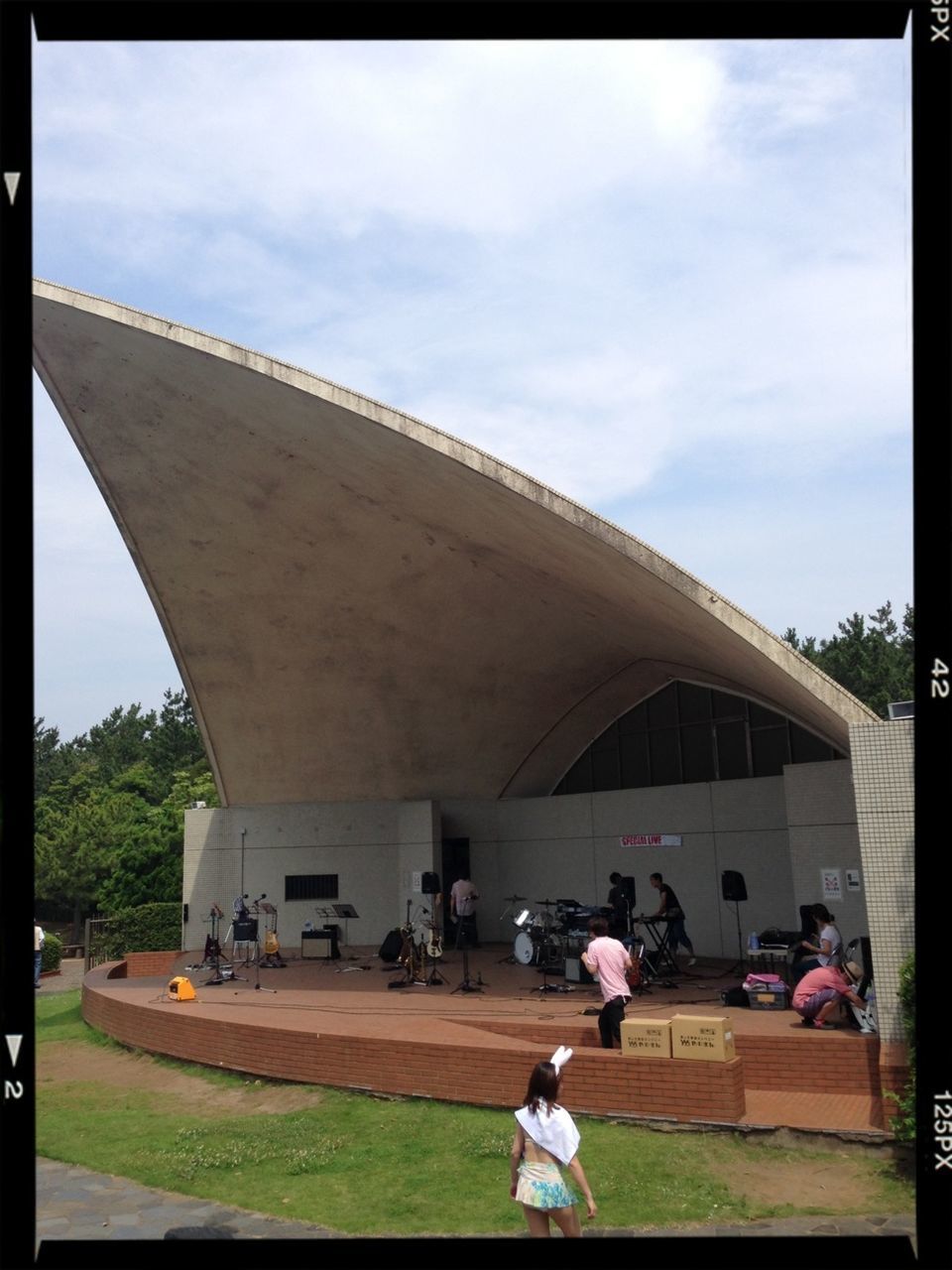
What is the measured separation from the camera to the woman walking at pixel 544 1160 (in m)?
5.69

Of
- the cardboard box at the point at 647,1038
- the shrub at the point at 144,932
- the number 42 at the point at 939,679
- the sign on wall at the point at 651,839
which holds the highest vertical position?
the number 42 at the point at 939,679

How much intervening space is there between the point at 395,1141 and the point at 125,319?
9.94 m

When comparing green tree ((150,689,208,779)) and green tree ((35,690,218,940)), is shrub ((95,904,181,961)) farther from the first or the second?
green tree ((150,689,208,779))

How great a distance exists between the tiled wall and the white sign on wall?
4.63 meters

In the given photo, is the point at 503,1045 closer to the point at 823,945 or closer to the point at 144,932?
the point at 823,945

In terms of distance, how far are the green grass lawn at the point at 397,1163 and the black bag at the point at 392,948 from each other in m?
5.88

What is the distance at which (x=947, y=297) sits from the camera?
454 centimetres

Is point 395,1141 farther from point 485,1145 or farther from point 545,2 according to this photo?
point 545,2

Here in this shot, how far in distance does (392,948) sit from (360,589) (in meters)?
6.12

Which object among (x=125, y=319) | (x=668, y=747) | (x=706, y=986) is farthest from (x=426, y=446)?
(x=668, y=747)

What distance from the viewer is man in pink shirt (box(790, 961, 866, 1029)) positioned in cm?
1016

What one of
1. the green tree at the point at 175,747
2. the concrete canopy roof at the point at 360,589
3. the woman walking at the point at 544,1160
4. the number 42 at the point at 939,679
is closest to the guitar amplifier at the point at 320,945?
the concrete canopy roof at the point at 360,589

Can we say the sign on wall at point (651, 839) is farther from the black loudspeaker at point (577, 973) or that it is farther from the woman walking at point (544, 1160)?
the woman walking at point (544, 1160)

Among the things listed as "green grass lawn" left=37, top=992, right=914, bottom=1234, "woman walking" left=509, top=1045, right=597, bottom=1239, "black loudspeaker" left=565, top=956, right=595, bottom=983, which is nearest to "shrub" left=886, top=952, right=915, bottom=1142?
"green grass lawn" left=37, top=992, right=914, bottom=1234
